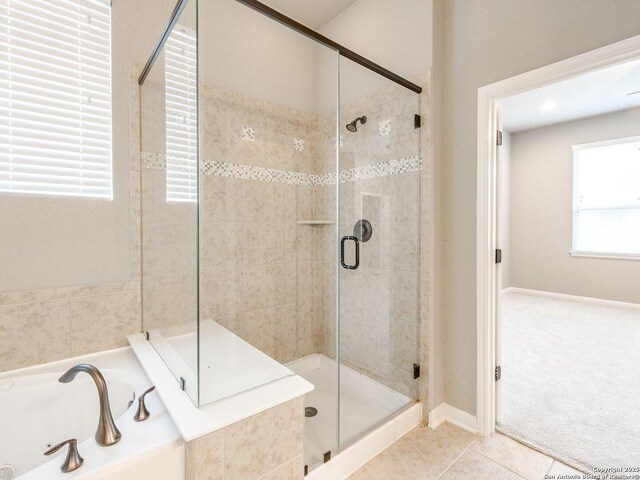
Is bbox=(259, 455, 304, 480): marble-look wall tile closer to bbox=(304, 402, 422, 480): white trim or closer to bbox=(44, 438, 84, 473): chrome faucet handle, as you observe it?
bbox=(304, 402, 422, 480): white trim

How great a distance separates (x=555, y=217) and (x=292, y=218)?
5099 mm

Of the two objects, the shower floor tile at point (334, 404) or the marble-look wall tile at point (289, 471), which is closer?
the marble-look wall tile at point (289, 471)

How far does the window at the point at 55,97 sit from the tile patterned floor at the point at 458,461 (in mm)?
2176

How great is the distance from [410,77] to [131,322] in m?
2.37

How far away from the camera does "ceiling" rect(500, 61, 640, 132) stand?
347cm

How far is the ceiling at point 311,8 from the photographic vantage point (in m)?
2.41

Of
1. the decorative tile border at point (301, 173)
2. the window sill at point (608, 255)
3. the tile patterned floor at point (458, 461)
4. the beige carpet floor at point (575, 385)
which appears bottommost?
the tile patterned floor at point (458, 461)

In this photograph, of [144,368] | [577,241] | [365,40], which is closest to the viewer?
[144,368]

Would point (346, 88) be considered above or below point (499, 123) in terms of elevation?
above

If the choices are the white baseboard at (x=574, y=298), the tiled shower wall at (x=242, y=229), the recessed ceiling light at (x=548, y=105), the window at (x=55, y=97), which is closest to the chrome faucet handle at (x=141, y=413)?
the tiled shower wall at (x=242, y=229)

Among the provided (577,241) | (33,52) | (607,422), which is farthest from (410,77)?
(577,241)

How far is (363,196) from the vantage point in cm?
206

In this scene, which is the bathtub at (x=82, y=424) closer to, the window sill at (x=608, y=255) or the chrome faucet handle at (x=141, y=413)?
the chrome faucet handle at (x=141, y=413)

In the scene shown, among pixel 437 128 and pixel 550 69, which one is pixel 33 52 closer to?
pixel 437 128
